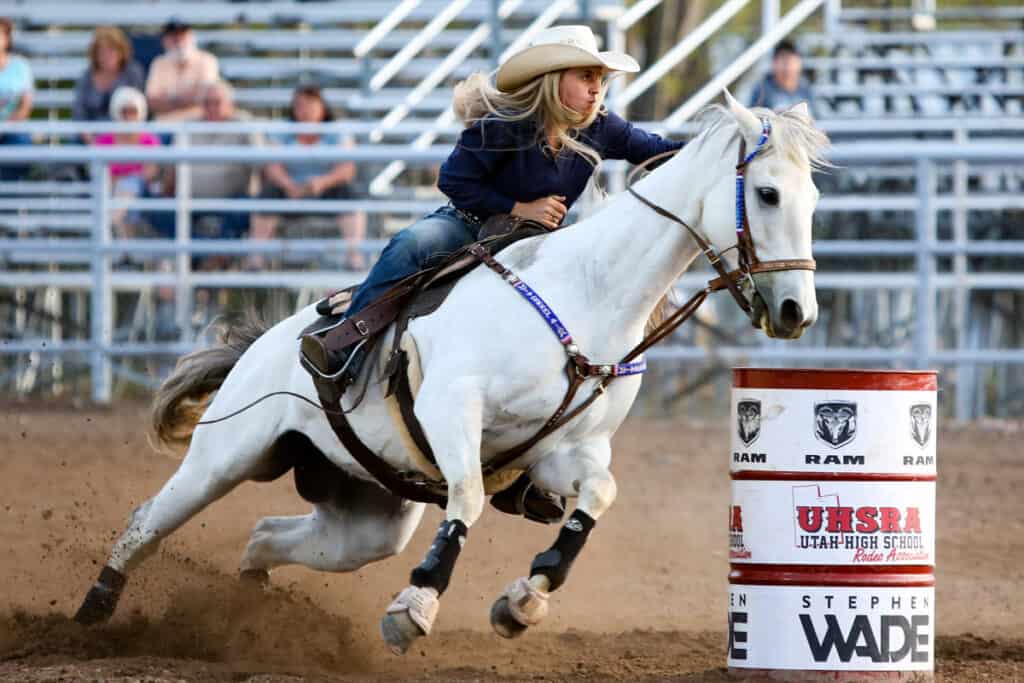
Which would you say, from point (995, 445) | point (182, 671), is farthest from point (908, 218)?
point (182, 671)

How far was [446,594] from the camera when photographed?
742cm

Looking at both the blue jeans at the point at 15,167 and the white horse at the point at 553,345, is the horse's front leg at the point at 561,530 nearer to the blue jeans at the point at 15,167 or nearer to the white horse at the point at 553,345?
the white horse at the point at 553,345

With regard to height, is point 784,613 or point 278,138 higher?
point 278,138

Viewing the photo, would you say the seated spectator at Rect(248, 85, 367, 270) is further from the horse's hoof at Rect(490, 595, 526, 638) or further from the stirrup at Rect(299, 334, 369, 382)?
the horse's hoof at Rect(490, 595, 526, 638)

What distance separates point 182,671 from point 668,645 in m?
1.89

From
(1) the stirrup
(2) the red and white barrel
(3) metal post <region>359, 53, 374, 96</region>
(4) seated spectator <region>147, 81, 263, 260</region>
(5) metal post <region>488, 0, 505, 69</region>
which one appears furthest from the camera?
(3) metal post <region>359, 53, 374, 96</region>

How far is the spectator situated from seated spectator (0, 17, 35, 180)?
107 cm

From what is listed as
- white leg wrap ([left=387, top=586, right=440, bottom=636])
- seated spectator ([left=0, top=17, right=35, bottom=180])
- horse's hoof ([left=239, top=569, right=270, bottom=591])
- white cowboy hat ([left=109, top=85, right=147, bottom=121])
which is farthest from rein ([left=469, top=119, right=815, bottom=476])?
seated spectator ([left=0, top=17, right=35, bottom=180])

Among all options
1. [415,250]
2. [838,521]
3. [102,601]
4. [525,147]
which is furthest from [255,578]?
[838,521]

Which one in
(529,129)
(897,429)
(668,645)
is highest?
(529,129)

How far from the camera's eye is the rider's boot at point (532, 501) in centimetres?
564

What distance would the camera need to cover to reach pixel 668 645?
20.0ft

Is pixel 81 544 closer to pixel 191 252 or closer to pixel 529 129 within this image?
pixel 529 129

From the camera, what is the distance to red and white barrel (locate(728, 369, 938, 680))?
4.89 metres
